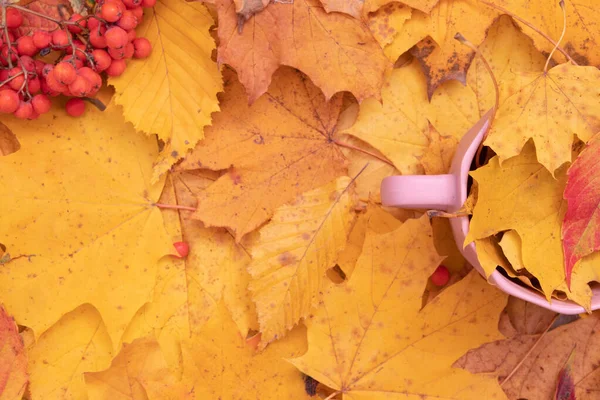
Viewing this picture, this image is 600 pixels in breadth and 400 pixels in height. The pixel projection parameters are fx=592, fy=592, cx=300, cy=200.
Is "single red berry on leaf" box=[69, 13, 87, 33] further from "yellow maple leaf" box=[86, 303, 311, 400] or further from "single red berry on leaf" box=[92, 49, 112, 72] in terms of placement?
"yellow maple leaf" box=[86, 303, 311, 400]

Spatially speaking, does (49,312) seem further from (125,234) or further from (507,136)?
(507,136)

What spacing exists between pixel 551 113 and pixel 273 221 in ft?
1.10

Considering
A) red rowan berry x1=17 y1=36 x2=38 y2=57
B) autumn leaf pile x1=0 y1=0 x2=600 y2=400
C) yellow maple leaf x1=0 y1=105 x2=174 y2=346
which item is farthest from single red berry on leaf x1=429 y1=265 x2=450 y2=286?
red rowan berry x1=17 y1=36 x2=38 y2=57

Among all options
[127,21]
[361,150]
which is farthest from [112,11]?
[361,150]

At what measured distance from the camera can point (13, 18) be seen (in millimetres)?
688

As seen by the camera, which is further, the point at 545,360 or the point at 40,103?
the point at 545,360

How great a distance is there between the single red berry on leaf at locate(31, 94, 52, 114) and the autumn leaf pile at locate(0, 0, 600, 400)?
37mm

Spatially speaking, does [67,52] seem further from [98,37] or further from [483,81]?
[483,81]

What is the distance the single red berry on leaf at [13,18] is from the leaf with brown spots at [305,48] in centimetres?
24

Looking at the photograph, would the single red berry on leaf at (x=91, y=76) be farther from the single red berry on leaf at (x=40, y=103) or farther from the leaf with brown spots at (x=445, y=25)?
the leaf with brown spots at (x=445, y=25)

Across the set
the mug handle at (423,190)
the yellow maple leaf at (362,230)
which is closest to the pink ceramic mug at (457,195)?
the mug handle at (423,190)

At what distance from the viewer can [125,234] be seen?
74 cm

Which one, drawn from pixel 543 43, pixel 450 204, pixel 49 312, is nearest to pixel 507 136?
pixel 450 204

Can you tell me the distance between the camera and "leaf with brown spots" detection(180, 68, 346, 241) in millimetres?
743
